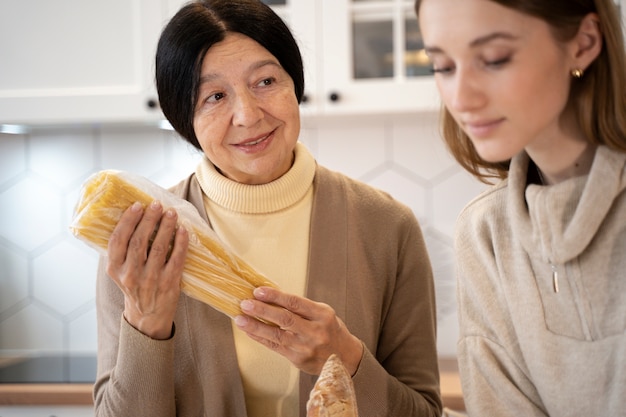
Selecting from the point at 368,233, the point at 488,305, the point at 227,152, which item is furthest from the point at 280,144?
the point at 488,305

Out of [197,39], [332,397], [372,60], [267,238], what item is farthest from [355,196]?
[372,60]

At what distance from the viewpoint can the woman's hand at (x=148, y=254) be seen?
3.16 ft

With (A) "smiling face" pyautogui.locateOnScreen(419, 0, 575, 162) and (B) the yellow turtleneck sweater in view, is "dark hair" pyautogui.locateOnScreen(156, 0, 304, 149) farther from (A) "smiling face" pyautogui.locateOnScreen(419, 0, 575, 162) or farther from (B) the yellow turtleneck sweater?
(A) "smiling face" pyautogui.locateOnScreen(419, 0, 575, 162)

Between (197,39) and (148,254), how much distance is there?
37 centimetres

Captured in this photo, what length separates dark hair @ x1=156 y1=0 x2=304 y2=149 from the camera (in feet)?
3.77

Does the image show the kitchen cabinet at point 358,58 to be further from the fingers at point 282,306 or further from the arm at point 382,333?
the fingers at point 282,306

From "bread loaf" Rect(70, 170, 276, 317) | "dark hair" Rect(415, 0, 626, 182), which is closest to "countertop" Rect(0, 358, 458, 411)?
"bread loaf" Rect(70, 170, 276, 317)

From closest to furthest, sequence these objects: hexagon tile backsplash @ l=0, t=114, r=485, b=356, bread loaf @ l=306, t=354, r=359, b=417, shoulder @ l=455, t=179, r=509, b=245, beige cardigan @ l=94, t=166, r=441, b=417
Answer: bread loaf @ l=306, t=354, r=359, b=417
shoulder @ l=455, t=179, r=509, b=245
beige cardigan @ l=94, t=166, r=441, b=417
hexagon tile backsplash @ l=0, t=114, r=485, b=356

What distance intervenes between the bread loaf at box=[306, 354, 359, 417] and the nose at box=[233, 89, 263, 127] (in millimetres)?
520

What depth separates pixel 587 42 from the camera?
2.73 feet

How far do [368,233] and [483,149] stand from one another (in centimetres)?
50

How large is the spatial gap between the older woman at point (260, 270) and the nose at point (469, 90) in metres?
0.38

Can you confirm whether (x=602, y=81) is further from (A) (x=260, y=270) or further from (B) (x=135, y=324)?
(B) (x=135, y=324)

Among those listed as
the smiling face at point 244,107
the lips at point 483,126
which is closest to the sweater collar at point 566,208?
the lips at point 483,126
